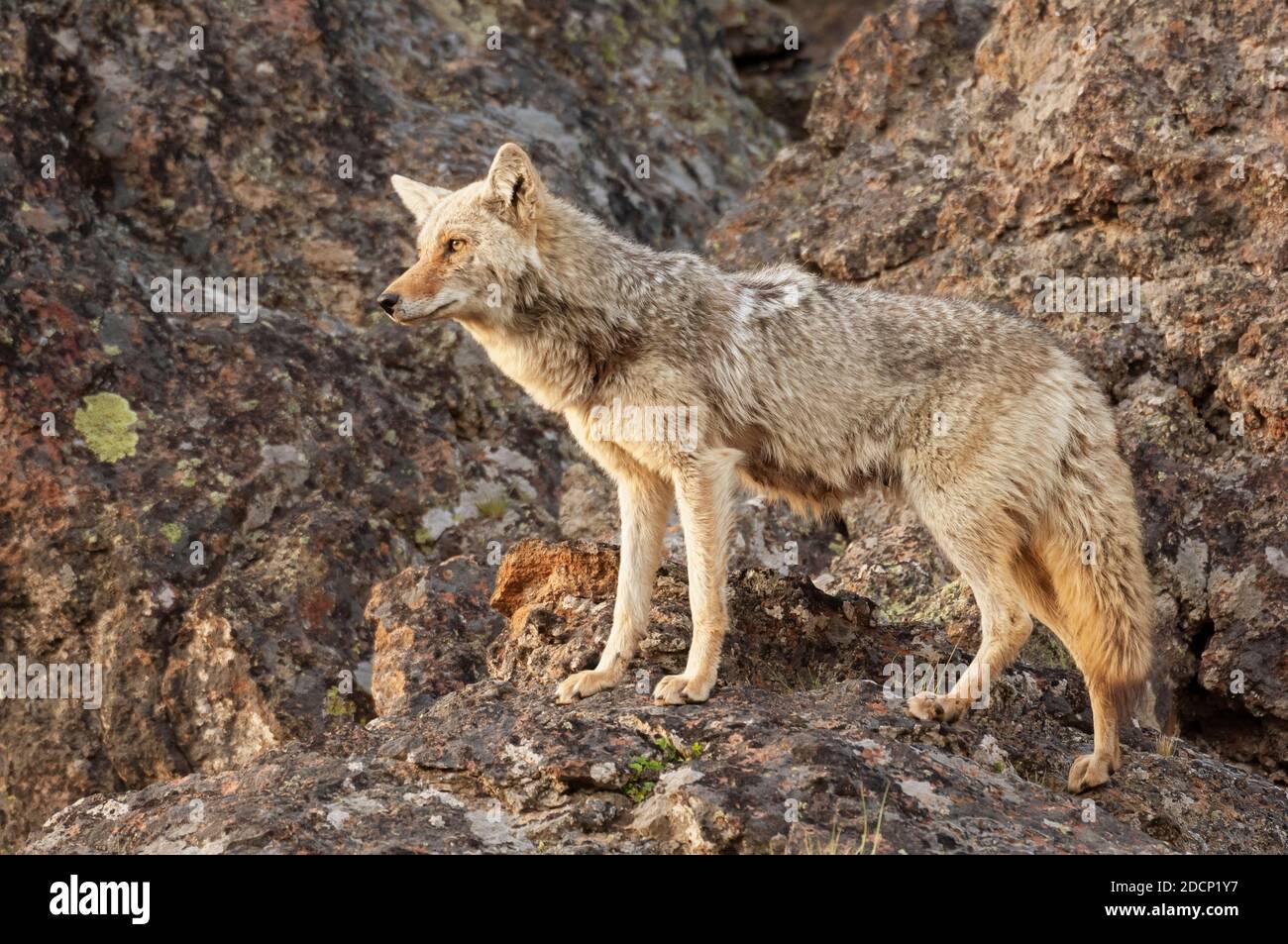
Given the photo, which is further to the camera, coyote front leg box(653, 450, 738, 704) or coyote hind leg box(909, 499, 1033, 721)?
coyote hind leg box(909, 499, 1033, 721)

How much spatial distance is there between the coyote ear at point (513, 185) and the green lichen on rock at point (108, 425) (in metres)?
4.53

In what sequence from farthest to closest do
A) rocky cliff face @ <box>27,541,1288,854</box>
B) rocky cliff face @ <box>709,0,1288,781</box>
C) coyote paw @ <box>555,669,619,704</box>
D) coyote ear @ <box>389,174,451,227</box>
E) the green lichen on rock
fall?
the green lichen on rock
rocky cliff face @ <box>709,0,1288,781</box>
coyote ear @ <box>389,174,451,227</box>
coyote paw @ <box>555,669,619,704</box>
rocky cliff face @ <box>27,541,1288,854</box>

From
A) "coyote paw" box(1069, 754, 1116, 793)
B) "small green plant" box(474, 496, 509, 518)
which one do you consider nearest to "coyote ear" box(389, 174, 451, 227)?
"small green plant" box(474, 496, 509, 518)

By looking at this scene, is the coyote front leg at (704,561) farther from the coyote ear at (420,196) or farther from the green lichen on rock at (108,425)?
the green lichen on rock at (108,425)

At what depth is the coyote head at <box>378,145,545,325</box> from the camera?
724cm

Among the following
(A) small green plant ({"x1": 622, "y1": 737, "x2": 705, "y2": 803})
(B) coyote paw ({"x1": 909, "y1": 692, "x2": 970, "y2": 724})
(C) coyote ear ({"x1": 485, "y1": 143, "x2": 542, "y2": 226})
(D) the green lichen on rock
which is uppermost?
(C) coyote ear ({"x1": 485, "y1": 143, "x2": 542, "y2": 226})

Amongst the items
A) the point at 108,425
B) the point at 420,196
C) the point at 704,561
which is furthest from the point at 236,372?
the point at 704,561

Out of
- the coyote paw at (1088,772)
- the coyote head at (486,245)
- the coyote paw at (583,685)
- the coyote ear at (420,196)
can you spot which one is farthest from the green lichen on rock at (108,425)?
the coyote paw at (1088,772)

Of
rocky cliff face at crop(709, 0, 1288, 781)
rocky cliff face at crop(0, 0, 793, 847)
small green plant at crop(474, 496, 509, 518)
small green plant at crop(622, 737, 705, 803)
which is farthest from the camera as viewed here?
small green plant at crop(474, 496, 509, 518)

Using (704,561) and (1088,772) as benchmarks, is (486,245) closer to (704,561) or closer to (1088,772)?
(704,561)

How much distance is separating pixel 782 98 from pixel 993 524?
11787 mm

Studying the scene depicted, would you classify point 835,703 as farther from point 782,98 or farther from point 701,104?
point 782,98

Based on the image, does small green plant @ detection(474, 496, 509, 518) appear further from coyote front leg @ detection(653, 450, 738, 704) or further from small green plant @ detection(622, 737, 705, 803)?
small green plant @ detection(622, 737, 705, 803)

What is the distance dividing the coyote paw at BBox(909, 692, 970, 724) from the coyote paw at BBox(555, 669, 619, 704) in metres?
1.57
